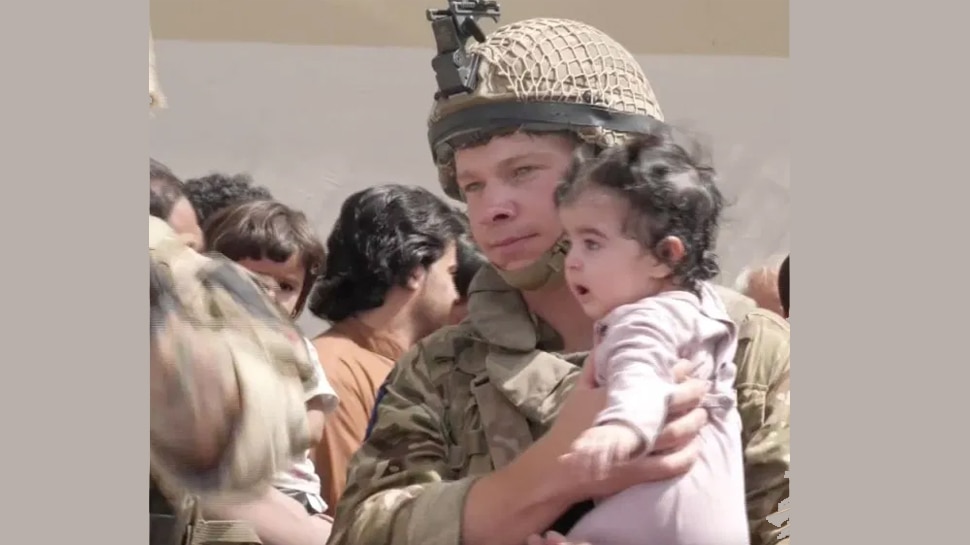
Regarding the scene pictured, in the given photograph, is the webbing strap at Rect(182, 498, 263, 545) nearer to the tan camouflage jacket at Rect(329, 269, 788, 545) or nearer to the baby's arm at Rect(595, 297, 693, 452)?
the tan camouflage jacket at Rect(329, 269, 788, 545)

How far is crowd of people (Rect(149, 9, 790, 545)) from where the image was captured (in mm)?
2707

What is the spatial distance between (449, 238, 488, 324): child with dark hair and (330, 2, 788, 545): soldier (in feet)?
0.38

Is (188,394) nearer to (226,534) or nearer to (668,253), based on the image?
(226,534)

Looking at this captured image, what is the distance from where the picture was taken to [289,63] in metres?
3.23

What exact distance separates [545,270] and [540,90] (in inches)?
13.1

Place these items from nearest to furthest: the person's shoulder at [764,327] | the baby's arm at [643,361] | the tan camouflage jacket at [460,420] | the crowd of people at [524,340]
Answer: the baby's arm at [643,361], the crowd of people at [524,340], the tan camouflage jacket at [460,420], the person's shoulder at [764,327]

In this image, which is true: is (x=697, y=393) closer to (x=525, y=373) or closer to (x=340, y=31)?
(x=525, y=373)

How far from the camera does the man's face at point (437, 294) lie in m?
3.13

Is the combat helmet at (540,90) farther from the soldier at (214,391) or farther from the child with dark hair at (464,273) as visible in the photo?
the soldier at (214,391)

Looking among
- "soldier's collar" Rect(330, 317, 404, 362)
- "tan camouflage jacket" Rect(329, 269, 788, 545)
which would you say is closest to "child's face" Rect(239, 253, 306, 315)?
"soldier's collar" Rect(330, 317, 404, 362)

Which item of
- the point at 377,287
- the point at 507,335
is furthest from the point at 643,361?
the point at 377,287

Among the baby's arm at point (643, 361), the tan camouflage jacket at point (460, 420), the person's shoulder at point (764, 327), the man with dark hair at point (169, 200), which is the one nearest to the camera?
the baby's arm at point (643, 361)

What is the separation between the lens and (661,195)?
109 inches

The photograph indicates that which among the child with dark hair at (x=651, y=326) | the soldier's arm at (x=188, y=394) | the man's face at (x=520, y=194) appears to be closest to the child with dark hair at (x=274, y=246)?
the soldier's arm at (x=188, y=394)
